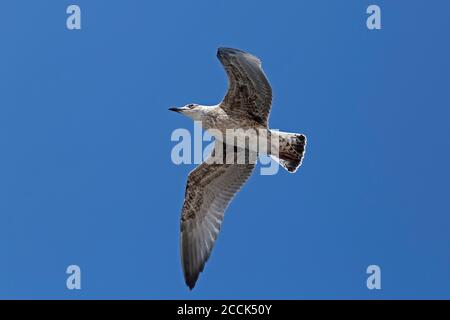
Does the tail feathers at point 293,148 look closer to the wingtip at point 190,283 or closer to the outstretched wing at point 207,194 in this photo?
the outstretched wing at point 207,194

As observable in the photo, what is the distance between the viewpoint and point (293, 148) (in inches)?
434

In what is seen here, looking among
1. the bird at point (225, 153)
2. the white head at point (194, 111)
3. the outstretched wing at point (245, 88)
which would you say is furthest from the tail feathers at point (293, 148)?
the white head at point (194, 111)

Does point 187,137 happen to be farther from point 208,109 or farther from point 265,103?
point 265,103

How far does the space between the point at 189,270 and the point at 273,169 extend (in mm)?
1942

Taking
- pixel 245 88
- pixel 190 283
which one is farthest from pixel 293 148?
pixel 190 283

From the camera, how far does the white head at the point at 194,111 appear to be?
11.0 metres

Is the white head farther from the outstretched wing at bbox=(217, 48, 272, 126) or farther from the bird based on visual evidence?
the outstretched wing at bbox=(217, 48, 272, 126)

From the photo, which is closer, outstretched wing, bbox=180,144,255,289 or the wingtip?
the wingtip

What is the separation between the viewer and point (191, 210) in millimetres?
11836

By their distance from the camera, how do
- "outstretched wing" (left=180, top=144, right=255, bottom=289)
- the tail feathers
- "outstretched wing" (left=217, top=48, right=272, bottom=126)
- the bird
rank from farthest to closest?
1. "outstretched wing" (left=180, top=144, right=255, bottom=289)
2. the tail feathers
3. the bird
4. "outstretched wing" (left=217, top=48, right=272, bottom=126)

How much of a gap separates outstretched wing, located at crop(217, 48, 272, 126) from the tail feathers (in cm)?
41

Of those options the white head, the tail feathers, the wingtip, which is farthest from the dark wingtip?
the white head

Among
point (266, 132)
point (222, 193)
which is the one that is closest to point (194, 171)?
point (222, 193)

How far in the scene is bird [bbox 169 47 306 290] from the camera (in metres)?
10.6
